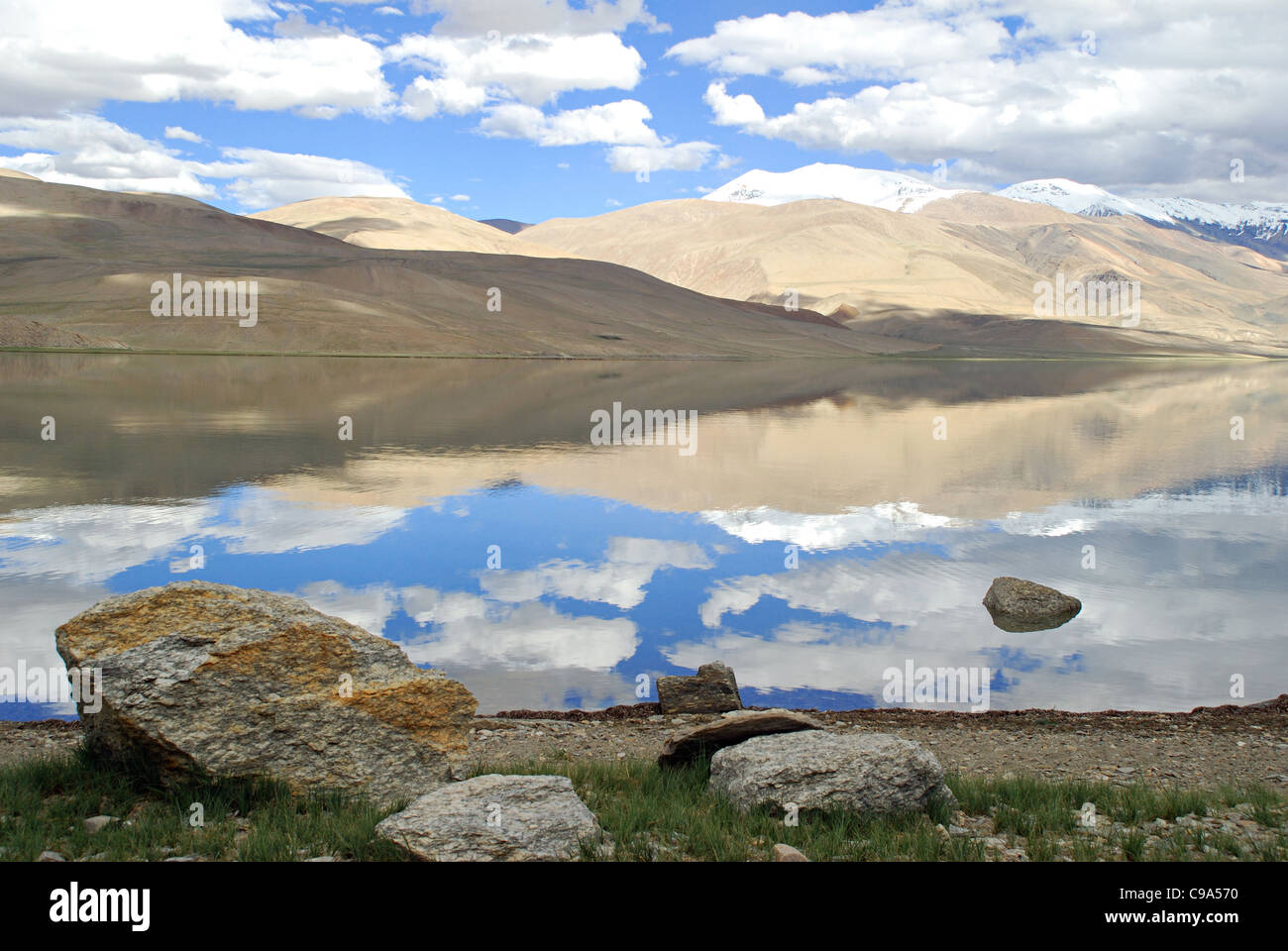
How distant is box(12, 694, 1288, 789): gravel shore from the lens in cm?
890

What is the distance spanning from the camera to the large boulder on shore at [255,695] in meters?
6.82

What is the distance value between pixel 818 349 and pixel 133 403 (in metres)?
103

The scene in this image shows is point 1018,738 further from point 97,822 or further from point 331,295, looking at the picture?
point 331,295

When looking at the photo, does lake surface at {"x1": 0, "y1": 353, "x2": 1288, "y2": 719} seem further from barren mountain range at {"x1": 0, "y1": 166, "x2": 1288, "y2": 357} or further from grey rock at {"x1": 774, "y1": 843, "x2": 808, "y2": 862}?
barren mountain range at {"x1": 0, "y1": 166, "x2": 1288, "y2": 357}

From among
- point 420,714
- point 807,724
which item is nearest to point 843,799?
point 807,724

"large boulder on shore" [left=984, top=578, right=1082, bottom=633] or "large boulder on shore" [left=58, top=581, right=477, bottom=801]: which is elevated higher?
"large boulder on shore" [left=58, top=581, right=477, bottom=801]

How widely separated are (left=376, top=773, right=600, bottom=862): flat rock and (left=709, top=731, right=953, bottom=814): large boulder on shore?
1274 mm

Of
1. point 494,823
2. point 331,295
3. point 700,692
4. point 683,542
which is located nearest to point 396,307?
point 331,295

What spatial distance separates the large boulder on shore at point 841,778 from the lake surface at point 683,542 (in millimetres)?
4421

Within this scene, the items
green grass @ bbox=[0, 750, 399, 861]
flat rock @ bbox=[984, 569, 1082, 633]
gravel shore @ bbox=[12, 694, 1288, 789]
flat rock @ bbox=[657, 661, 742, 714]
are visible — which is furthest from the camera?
flat rock @ bbox=[984, 569, 1082, 633]

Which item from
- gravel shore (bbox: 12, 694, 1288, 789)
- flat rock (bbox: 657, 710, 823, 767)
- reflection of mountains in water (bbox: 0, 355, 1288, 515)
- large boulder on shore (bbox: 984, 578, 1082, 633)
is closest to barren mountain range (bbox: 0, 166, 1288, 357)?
reflection of mountains in water (bbox: 0, 355, 1288, 515)

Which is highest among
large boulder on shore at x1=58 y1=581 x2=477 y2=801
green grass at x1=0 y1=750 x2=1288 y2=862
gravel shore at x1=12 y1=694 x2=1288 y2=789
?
large boulder on shore at x1=58 y1=581 x2=477 y2=801

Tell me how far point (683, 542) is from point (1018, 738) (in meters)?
9.69

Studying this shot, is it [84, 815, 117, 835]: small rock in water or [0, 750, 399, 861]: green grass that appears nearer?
[0, 750, 399, 861]: green grass
